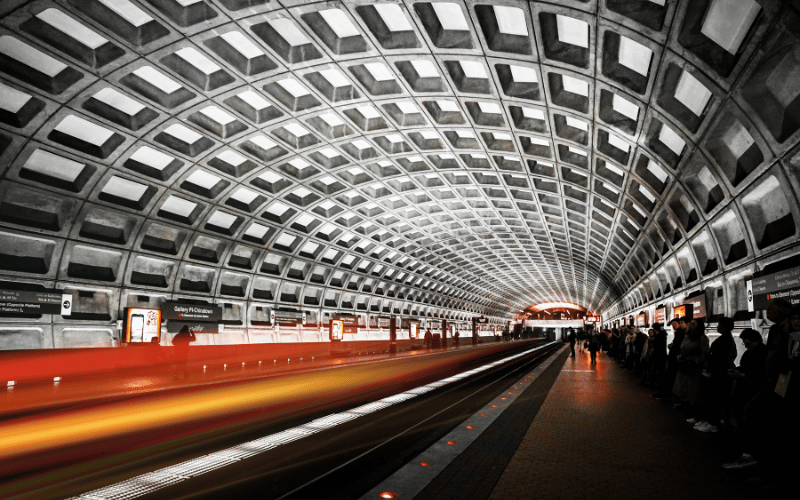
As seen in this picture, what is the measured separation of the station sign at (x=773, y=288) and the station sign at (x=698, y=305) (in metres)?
4.88

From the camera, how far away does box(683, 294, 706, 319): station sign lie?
14285 millimetres

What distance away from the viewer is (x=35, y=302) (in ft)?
56.1

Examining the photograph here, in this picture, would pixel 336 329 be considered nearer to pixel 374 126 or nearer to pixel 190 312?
pixel 190 312

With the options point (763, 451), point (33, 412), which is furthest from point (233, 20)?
point (763, 451)

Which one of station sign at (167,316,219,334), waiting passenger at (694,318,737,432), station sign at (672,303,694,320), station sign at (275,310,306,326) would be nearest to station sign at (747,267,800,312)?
waiting passenger at (694,318,737,432)

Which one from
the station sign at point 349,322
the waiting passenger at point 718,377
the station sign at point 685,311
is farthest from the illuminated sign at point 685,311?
the station sign at point 349,322

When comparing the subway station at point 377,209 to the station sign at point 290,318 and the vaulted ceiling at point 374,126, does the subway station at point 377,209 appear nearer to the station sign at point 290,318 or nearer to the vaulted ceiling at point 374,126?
the vaulted ceiling at point 374,126

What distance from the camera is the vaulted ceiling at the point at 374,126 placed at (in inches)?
371

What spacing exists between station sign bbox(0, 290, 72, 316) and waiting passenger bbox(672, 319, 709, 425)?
20.5 meters

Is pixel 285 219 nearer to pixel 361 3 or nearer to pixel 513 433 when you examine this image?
pixel 361 3

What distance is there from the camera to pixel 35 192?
16406 millimetres

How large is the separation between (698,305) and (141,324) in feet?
73.2

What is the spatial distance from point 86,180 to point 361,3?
1312 centimetres

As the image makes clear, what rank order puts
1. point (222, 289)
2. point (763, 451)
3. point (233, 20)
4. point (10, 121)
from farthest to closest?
point (222, 289)
point (10, 121)
point (233, 20)
point (763, 451)
